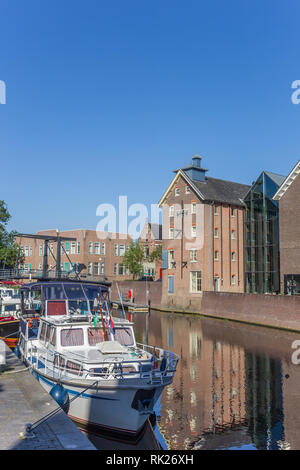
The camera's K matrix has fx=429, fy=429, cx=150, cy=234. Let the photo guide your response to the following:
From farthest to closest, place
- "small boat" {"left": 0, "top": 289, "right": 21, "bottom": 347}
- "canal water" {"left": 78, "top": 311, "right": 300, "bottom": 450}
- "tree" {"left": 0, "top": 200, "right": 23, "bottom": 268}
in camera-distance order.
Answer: "tree" {"left": 0, "top": 200, "right": 23, "bottom": 268} → "small boat" {"left": 0, "top": 289, "right": 21, "bottom": 347} → "canal water" {"left": 78, "top": 311, "right": 300, "bottom": 450}

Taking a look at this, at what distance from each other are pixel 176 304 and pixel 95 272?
2573 cm

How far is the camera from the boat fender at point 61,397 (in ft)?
54.1

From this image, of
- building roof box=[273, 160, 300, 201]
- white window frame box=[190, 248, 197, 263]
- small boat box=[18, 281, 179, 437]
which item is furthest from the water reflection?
white window frame box=[190, 248, 197, 263]

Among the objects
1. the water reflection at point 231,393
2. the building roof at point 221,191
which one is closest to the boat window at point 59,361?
the water reflection at point 231,393

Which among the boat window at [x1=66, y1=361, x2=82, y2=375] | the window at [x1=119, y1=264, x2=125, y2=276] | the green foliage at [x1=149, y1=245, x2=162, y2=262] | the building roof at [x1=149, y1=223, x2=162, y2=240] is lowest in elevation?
the boat window at [x1=66, y1=361, x2=82, y2=375]

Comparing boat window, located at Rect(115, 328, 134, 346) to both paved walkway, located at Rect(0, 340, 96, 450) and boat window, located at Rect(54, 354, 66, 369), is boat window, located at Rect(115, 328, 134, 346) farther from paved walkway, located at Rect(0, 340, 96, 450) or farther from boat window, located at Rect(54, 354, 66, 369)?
paved walkway, located at Rect(0, 340, 96, 450)

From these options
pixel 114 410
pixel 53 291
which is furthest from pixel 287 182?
pixel 114 410

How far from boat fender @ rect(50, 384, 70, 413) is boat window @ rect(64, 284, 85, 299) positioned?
6.62 meters

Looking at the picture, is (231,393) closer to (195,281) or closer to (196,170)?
(195,281)

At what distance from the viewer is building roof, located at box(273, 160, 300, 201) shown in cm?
4725

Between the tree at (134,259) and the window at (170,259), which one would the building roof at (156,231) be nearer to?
the tree at (134,259)

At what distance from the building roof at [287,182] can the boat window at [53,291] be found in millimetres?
32856

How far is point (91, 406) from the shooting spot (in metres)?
15.9

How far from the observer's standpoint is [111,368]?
53.2 feet
